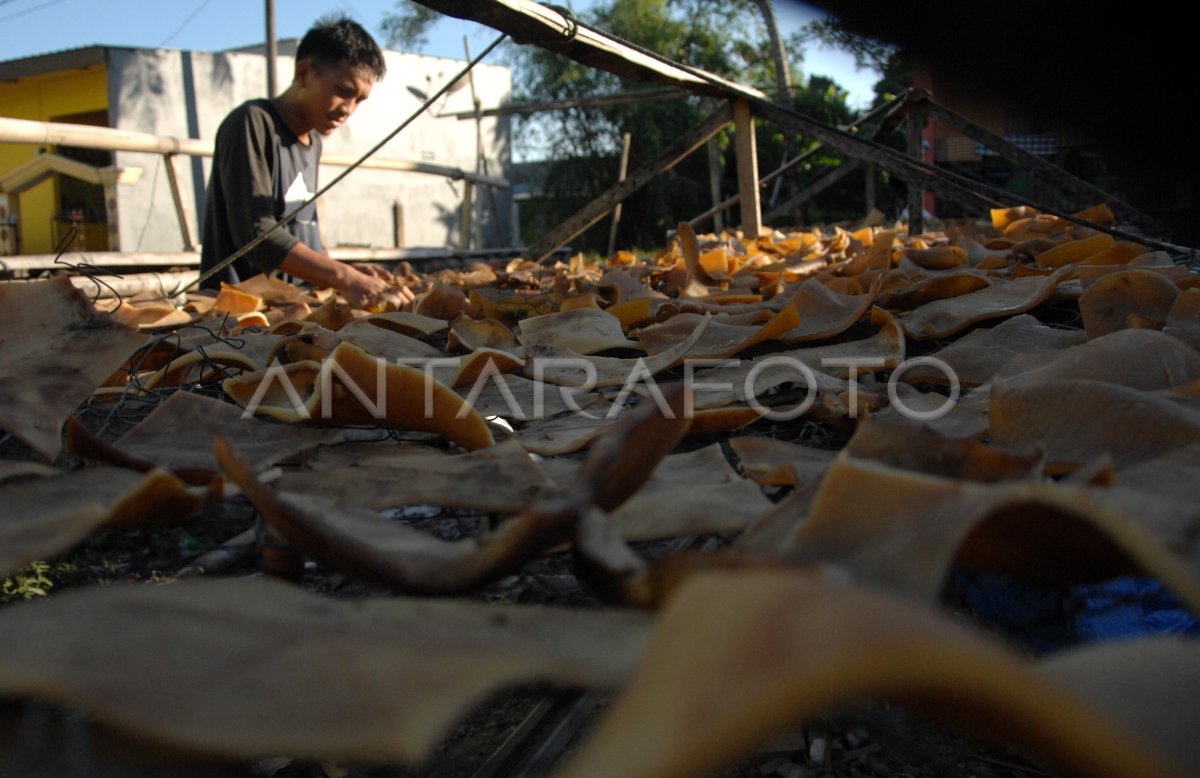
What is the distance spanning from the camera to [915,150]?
16.8 feet

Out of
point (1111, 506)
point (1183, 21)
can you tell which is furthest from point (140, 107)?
point (1111, 506)

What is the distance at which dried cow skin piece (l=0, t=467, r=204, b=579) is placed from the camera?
0.56 m

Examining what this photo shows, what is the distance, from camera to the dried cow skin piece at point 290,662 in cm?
34

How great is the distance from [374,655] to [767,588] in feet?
0.55

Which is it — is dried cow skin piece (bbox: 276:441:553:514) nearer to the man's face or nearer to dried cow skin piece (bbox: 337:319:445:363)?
dried cow skin piece (bbox: 337:319:445:363)

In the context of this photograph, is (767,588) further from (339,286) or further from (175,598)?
(339,286)

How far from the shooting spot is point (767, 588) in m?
0.35

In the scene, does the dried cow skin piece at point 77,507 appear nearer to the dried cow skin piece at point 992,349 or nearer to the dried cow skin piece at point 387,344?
the dried cow skin piece at point 387,344

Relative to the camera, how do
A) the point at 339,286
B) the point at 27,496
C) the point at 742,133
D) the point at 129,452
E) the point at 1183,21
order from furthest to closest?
the point at 742,133 → the point at 339,286 → the point at 1183,21 → the point at 129,452 → the point at 27,496

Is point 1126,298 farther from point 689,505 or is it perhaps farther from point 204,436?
point 204,436

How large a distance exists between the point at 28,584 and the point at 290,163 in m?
2.91

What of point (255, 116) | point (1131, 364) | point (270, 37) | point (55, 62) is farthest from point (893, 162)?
point (55, 62)

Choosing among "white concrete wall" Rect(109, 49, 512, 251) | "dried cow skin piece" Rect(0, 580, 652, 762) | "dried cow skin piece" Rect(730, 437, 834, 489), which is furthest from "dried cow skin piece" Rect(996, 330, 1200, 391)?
"white concrete wall" Rect(109, 49, 512, 251)

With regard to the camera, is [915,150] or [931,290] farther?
[915,150]
